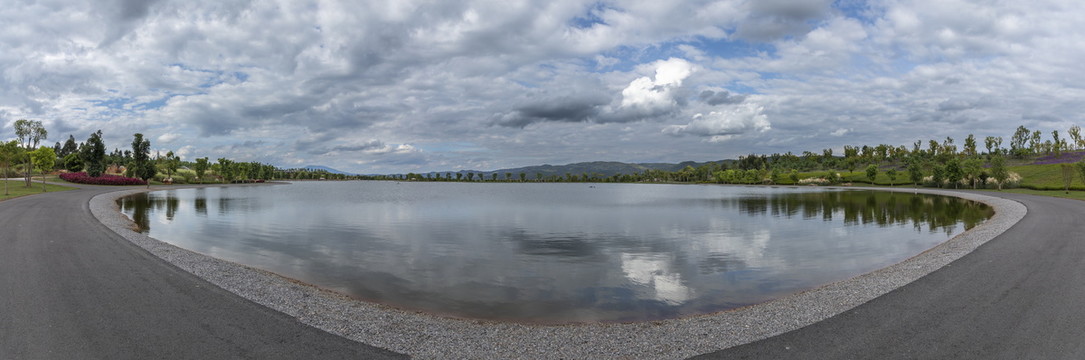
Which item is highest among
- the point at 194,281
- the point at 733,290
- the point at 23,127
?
the point at 23,127

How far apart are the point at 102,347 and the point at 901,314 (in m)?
15.4

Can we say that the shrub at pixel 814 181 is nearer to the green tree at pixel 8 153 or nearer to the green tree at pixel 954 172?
the green tree at pixel 954 172

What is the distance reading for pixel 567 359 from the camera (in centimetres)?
771

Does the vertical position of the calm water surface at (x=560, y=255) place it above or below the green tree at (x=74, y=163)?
below

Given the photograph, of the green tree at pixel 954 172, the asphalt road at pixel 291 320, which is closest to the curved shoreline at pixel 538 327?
the asphalt road at pixel 291 320

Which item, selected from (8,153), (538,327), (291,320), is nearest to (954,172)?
(538,327)

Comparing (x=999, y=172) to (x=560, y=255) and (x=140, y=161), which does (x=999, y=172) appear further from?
(x=140, y=161)

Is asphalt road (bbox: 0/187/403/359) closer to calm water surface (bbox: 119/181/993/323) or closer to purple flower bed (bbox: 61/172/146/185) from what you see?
calm water surface (bbox: 119/181/993/323)

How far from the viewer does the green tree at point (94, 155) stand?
274ft

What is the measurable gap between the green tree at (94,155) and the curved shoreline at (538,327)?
10106 cm

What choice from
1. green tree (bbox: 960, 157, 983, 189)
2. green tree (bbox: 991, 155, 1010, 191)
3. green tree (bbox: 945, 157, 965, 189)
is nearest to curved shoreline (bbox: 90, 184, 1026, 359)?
green tree (bbox: 991, 155, 1010, 191)

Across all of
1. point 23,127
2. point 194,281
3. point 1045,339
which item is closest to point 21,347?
point 194,281

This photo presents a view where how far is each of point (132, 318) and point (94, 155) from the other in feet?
355

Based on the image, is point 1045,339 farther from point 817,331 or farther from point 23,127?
point 23,127
